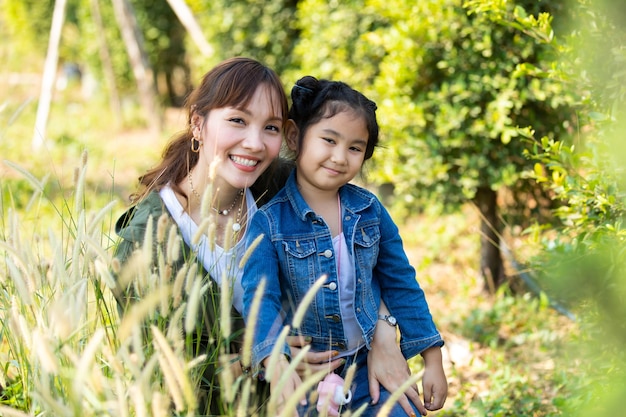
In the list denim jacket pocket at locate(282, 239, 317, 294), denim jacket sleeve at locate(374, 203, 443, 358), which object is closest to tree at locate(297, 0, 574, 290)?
denim jacket sleeve at locate(374, 203, 443, 358)

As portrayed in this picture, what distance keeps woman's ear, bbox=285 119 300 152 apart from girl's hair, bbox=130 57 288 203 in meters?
0.05

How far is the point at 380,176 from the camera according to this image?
14.5 ft

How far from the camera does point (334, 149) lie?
2.24 meters

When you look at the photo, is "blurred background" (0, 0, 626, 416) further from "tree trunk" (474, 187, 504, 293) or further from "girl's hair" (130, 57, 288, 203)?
"girl's hair" (130, 57, 288, 203)

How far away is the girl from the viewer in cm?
223

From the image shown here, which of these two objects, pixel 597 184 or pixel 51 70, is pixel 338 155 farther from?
pixel 51 70

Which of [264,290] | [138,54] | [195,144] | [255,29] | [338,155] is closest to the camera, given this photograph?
[264,290]

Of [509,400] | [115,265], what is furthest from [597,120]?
[115,265]

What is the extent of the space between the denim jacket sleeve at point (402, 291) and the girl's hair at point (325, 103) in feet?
1.14

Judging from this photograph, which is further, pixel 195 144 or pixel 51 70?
pixel 51 70

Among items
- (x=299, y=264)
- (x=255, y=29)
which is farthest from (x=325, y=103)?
(x=255, y=29)

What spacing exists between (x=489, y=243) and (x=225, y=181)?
8.31 ft

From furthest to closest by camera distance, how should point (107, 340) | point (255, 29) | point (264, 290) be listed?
point (255, 29), point (264, 290), point (107, 340)

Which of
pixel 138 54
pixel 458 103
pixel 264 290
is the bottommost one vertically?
pixel 264 290
